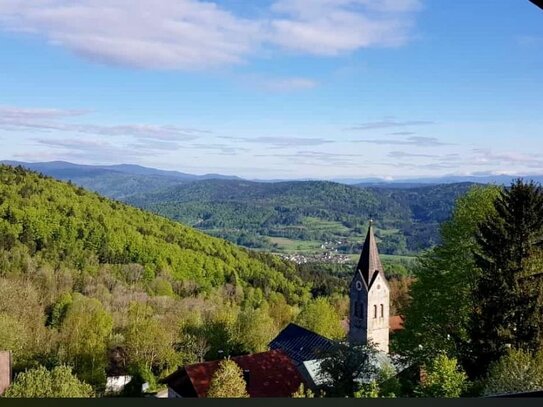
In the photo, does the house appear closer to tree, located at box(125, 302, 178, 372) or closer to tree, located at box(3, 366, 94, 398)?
tree, located at box(125, 302, 178, 372)

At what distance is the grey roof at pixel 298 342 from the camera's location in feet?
44.1

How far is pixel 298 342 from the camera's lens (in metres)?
14.5

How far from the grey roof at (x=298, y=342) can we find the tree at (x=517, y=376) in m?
8.47

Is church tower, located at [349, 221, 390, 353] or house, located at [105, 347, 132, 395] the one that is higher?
church tower, located at [349, 221, 390, 353]

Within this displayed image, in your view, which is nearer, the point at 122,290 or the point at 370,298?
the point at 370,298

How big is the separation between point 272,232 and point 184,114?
70.4 ft

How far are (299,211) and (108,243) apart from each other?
83.4 feet

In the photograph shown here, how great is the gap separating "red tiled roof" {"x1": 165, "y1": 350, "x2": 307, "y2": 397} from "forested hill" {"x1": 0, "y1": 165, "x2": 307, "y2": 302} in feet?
48.4

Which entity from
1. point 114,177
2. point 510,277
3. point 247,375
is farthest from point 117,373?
point 114,177

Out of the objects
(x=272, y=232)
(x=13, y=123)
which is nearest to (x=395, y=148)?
(x=272, y=232)

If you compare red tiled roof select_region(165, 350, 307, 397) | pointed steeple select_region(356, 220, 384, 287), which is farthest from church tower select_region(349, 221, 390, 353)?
red tiled roof select_region(165, 350, 307, 397)

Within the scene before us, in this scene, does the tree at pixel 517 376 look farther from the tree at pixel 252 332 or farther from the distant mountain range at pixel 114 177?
the distant mountain range at pixel 114 177

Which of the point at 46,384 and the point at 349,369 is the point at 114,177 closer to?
the point at 46,384

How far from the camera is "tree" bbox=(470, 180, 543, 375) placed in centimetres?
621
